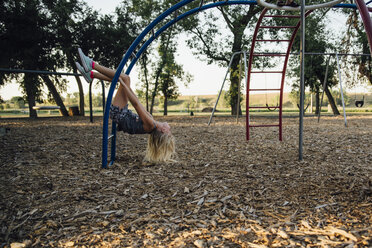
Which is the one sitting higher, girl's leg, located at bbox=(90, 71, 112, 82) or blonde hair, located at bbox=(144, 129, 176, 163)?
girl's leg, located at bbox=(90, 71, 112, 82)

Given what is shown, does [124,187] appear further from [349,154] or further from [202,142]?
[349,154]

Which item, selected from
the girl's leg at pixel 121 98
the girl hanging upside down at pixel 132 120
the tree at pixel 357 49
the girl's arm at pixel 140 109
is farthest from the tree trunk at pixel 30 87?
the tree at pixel 357 49

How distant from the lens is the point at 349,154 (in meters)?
4.38

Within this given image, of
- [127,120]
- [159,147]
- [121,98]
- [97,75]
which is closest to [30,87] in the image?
[97,75]

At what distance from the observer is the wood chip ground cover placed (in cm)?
188

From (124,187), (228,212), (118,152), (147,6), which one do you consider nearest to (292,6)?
(228,212)

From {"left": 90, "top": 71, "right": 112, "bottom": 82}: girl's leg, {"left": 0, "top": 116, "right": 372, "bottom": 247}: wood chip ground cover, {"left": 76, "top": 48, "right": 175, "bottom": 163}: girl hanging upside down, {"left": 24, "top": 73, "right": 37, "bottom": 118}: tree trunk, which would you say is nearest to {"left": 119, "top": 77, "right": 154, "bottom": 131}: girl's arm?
{"left": 76, "top": 48, "right": 175, "bottom": 163}: girl hanging upside down

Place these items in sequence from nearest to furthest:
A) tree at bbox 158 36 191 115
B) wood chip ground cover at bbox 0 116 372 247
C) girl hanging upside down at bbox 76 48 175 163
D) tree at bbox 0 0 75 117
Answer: wood chip ground cover at bbox 0 116 372 247 < girl hanging upside down at bbox 76 48 175 163 < tree at bbox 0 0 75 117 < tree at bbox 158 36 191 115

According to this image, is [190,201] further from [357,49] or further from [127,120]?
[357,49]

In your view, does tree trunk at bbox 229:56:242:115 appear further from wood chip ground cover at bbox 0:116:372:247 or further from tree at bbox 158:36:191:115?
wood chip ground cover at bbox 0:116:372:247

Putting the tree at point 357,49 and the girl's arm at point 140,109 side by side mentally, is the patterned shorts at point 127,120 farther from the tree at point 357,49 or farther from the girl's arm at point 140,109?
the tree at point 357,49

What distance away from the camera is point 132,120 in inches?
151

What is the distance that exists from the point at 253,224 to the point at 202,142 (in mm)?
3879

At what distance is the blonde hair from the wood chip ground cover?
0.13 metres
